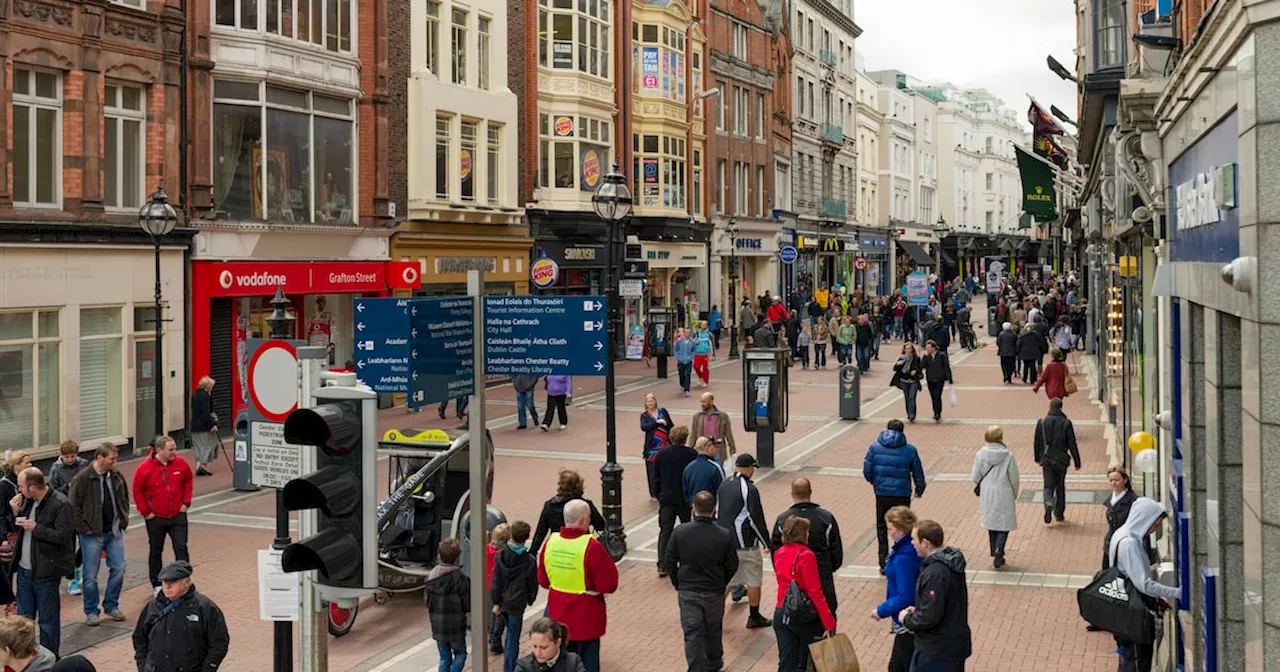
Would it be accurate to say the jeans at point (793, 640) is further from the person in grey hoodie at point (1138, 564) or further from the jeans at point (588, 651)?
the person in grey hoodie at point (1138, 564)

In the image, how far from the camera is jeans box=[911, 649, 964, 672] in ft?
29.9

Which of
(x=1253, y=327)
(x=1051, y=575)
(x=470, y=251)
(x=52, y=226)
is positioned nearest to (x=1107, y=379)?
(x=1051, y=575)

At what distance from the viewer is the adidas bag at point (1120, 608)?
9.72 m

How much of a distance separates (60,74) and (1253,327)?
70.3 ft

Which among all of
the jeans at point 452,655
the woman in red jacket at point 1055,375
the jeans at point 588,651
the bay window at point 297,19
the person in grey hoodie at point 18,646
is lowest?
the jeans at point 452,655

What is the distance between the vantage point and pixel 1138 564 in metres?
9.66

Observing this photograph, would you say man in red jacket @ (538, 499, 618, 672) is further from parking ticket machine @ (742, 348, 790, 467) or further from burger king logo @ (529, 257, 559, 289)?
burger king logo @ (529, 257, 559, 289)

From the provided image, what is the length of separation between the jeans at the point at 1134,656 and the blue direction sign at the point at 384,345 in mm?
5885

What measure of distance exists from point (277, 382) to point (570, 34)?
1355 inches

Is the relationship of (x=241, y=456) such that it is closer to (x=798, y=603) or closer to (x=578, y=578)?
(x=578, y=578)

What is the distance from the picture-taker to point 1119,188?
698 inches

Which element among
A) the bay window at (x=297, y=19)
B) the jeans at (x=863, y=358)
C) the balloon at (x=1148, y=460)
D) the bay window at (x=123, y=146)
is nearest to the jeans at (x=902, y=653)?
the balloon at (x=1148, y=460)

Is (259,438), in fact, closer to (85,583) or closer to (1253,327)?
(1253,327)

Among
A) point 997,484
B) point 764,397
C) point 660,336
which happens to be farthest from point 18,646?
point 660,336
